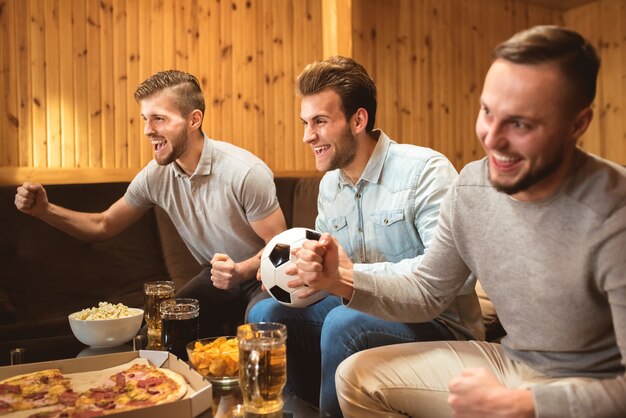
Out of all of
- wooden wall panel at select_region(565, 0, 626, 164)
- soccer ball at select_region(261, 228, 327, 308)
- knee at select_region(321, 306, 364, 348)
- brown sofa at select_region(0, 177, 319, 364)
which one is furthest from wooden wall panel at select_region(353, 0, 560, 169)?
knee at select_region(321, 306, 364, 348)

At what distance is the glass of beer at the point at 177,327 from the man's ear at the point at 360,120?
853 mm

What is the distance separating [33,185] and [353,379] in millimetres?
1688

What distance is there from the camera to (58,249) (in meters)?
2.95

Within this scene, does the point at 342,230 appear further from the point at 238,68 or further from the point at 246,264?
the point at 238,68

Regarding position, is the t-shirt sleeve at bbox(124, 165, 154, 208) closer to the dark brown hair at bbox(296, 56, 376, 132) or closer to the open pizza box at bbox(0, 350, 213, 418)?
the dark brown hair at bbox(296, 56, 376, 132)

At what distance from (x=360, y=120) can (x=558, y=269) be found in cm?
104

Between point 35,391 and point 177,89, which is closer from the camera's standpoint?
point 35,391

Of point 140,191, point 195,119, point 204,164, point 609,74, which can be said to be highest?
point 609,74

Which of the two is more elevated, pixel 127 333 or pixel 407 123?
pixel 407 123

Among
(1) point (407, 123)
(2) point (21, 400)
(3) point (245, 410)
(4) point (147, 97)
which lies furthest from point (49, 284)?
(1) point (407, 123)

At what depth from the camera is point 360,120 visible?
2100 millimetres

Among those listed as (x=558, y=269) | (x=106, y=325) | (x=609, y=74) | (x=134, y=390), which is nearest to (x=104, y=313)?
(x=106, y=325)

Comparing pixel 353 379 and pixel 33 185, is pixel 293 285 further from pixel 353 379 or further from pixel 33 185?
pixel 33 185

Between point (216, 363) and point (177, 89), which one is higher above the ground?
point (177, 89)
